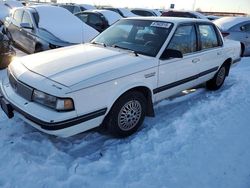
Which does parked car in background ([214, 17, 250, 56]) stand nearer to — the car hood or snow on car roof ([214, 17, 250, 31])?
snow on car roof ([214, 17, 250, 31])

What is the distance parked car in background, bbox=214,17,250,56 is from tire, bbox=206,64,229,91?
3.96 meters

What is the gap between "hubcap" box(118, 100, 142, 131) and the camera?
3846 millimetres

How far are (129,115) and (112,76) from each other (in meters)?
0.70

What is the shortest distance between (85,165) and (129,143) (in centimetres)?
77

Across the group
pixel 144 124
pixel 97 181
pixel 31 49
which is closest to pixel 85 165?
pixel 97 181

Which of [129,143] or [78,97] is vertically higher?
[78,97]

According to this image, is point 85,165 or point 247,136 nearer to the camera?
point 85,165

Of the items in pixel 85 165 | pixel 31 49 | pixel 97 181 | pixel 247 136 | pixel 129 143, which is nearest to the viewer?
pixel 97 181

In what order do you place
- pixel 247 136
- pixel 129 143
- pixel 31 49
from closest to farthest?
1. pixel 129 143
2. pixel 247 136
3. pixel 31 49

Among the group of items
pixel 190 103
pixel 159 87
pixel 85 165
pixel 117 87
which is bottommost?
pixel 190 103

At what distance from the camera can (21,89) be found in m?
3.56

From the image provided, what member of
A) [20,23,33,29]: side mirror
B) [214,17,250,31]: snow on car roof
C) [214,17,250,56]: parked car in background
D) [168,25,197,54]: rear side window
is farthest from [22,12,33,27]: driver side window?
[214,17,250,31]: snow on car roof

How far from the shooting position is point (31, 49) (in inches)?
306

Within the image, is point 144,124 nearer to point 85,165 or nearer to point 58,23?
point 85,165
